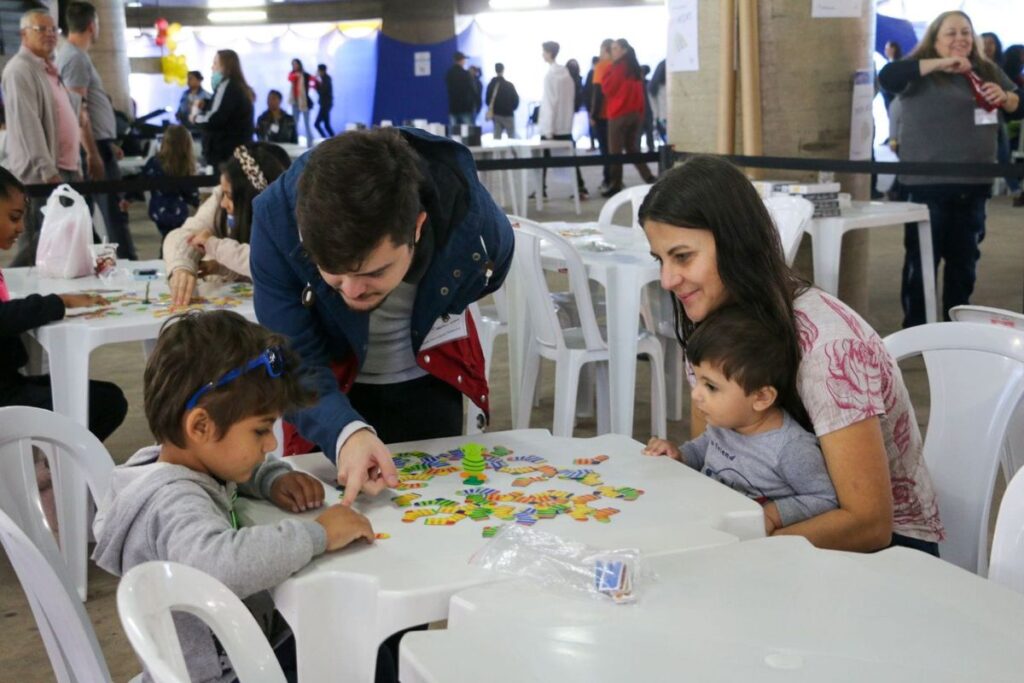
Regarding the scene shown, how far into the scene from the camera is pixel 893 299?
Answer: 713 centimetres

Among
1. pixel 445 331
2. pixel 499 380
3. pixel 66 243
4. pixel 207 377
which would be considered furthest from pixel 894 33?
pixel 207 377

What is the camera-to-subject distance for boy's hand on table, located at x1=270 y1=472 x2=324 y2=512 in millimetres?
1715

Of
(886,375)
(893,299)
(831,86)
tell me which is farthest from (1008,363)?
(893,299)

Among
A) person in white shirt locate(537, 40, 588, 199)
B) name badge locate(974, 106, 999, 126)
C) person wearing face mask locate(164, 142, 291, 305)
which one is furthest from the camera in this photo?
person in white shirt locate(537, 40, 588, 199)

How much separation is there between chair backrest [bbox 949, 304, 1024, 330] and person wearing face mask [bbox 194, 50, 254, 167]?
21.2 feet

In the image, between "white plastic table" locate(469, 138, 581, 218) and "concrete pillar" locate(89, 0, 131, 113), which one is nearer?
"white plastic table" locate(469, 138, 581, 218)

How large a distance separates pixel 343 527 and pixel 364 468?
0.22 m

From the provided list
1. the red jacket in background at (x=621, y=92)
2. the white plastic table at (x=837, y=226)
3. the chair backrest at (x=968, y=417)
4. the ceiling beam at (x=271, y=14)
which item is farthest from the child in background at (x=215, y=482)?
the ceiling beam at (x=271, y=14)

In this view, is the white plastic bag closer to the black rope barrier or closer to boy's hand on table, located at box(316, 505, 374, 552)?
the black rope barrier

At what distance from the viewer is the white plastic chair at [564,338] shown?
399 cm

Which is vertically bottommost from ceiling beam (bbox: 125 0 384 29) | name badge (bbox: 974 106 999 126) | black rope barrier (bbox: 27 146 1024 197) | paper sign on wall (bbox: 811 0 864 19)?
black rope barrier (bbox: 27 146 1024 197)

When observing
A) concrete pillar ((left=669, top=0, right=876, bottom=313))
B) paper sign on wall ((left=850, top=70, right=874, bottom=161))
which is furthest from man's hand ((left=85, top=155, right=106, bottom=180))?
paper sign on wall ((left=850, top=70, right=874, bottom=161))

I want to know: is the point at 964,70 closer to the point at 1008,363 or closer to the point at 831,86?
the point at 831,86

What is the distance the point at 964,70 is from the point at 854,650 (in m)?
4.54
